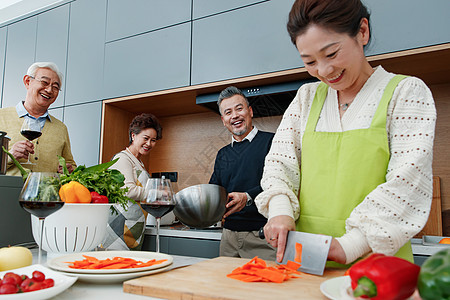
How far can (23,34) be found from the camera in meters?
3.07

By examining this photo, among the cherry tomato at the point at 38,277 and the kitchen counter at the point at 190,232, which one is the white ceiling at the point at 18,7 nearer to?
the kitchen counter at the point at 190,232

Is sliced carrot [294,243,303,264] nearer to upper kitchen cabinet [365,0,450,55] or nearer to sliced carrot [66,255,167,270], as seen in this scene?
sliced carrot [66,255,167,270]

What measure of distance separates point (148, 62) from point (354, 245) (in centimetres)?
199

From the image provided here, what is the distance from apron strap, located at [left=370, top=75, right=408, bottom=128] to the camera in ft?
2.68

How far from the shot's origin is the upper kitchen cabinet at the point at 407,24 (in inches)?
62.0

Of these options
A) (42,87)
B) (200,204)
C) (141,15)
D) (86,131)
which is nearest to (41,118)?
(42,87)

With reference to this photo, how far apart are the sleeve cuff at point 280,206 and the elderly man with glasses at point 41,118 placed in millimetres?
1338

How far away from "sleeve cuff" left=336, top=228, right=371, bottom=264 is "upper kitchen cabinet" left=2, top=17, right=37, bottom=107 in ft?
9.80

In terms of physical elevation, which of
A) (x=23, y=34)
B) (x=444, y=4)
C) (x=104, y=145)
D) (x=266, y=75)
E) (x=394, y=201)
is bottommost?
(x=394, y=201)

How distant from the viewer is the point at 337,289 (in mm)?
532

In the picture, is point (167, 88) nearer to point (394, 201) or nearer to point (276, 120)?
point (276, 120)

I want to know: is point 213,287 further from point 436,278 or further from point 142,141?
point 142,141

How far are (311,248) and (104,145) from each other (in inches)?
82.3

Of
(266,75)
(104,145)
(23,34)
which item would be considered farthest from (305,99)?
(23,34)
